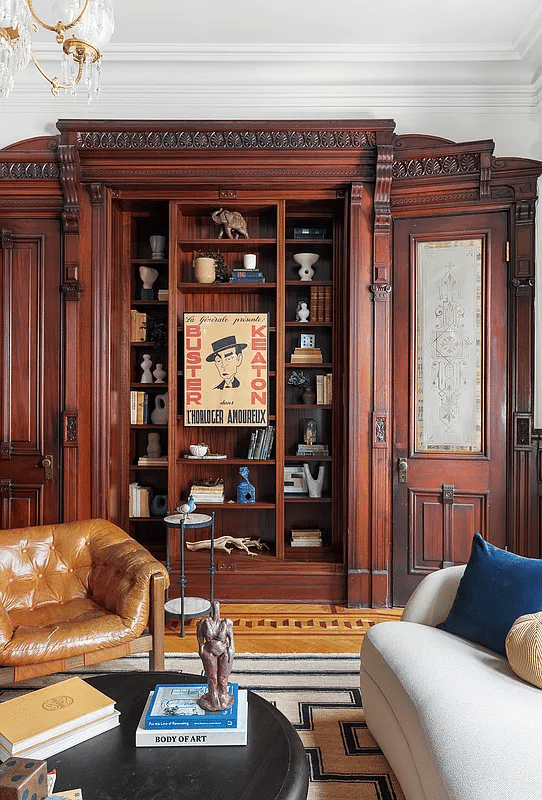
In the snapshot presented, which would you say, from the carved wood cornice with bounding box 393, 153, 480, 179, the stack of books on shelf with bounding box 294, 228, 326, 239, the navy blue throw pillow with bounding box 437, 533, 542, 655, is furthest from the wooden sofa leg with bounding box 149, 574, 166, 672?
the carved wood cornice with bounding box 393, 153, 480, 179

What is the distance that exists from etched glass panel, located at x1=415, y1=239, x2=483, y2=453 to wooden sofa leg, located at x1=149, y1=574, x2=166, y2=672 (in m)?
1.92

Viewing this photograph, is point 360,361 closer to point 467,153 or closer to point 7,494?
point 467,153

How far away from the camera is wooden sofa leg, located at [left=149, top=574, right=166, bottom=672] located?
8.36ft

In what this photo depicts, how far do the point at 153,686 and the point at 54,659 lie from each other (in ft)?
2.09

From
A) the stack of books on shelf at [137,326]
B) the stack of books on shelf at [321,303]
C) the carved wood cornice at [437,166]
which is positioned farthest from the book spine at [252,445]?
the carved wood cornice at [437,166]

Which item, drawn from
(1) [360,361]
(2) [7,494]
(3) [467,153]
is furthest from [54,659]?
(3) [467,153]

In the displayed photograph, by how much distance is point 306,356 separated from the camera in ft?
13.3

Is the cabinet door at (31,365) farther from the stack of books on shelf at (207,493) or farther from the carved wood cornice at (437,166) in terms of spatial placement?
the carved wood cornice at (437,166)

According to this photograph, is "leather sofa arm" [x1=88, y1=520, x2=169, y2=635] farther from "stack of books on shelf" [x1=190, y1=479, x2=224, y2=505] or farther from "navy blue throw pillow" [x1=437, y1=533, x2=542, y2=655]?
"navy blue throw pillow" [x1=437, y1=533, x2=542, y2=655]

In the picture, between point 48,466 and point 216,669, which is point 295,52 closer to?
point 48,466

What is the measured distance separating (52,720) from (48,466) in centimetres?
239

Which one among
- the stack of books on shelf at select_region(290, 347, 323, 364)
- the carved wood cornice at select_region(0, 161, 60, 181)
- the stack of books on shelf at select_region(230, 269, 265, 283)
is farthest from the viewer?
the stack of books on shelf at select_region(290, 347, 323, 364)

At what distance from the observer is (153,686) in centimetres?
188

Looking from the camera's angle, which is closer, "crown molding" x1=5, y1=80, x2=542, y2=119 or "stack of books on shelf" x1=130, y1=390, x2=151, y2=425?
"crown molding" x1=5, y1=80, x2=542, y2=119
